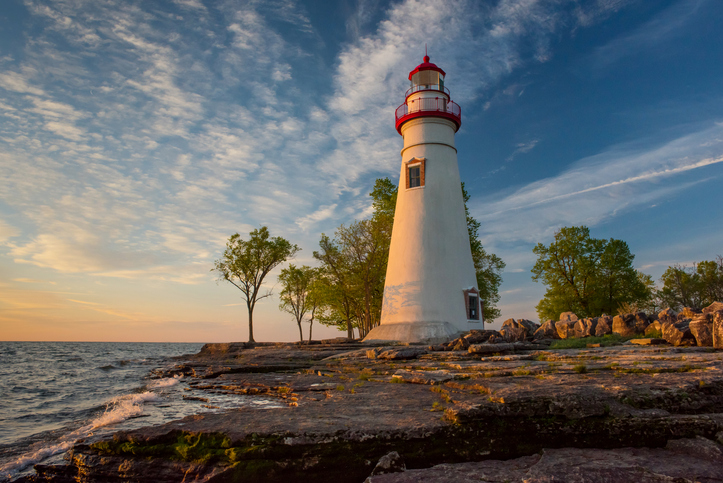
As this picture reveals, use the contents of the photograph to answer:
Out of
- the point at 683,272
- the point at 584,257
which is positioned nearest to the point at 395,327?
the point at 584,257

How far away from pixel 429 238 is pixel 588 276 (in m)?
23.7

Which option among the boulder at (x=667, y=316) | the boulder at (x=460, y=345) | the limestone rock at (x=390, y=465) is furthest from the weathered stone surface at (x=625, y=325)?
the limestone rock at (x=390, y=465)

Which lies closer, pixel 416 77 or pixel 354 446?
pixel 354 446

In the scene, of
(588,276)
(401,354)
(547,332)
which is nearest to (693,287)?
(588,276)

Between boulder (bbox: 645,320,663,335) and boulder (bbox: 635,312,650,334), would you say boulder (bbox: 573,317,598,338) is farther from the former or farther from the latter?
boulder (bbox: 645,320,663,335)

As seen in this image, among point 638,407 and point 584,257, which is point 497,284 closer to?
point 584,257

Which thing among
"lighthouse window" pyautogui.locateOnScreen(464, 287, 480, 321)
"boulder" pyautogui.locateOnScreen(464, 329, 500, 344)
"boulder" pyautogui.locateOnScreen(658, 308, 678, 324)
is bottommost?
"boulder" pyautogui.locateOnScreen(464, 329, 500, 344)

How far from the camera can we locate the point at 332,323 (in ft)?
145

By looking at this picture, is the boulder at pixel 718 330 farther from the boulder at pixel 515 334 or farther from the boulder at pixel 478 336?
the boulder at pixel 515 334

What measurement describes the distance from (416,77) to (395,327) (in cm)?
1576

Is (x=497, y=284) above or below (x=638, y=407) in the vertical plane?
above

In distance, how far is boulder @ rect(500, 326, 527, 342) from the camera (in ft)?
70.1

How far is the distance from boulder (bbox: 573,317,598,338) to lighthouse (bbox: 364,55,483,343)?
17.1 ft

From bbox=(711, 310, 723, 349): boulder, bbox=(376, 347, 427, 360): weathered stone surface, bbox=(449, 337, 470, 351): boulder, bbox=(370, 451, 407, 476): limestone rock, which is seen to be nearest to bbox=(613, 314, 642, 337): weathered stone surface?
bbox=(711, 310, 723, 349): boulder
